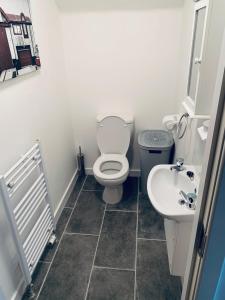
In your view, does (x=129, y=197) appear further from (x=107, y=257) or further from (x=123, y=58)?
(x=123, y=58)

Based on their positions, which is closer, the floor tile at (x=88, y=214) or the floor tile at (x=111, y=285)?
the floor tile at (x=111, y=285)

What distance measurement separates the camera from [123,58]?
2.33 metres

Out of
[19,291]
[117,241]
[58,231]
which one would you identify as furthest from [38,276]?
[117,241]

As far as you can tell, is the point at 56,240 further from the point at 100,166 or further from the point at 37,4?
the point at 37,4

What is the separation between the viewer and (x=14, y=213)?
138 centimetres

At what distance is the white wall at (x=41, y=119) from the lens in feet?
4.75

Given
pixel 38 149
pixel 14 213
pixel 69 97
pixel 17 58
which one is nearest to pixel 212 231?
pixel 14 213

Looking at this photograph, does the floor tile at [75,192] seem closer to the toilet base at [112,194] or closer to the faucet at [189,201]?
the toilet base at [112,194]

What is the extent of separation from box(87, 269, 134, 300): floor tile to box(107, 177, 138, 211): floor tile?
0.71 metres

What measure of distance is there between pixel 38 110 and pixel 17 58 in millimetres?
447

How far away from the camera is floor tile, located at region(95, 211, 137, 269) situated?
6.08ft

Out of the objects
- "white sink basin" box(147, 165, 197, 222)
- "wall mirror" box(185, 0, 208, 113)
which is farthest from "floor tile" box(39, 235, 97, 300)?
"wall mirror" box(185, 0, 208, 113)

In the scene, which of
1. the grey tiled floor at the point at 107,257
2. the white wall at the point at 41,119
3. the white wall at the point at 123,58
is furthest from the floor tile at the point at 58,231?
the white wall at the point at 123,58

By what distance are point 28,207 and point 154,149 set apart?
125cm
